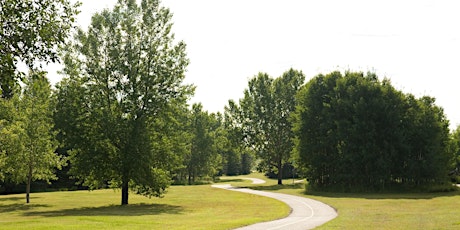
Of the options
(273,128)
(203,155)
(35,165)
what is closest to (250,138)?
(273,128)

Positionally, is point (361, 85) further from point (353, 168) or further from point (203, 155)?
point (203, 155)

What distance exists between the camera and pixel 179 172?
9994 centimetres

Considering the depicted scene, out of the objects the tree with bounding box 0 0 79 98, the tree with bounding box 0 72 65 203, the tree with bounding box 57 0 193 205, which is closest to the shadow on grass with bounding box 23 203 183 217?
the tree with bounding box 57 0 193 205

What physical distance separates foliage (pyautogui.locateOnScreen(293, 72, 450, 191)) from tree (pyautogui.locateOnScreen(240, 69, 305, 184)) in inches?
620

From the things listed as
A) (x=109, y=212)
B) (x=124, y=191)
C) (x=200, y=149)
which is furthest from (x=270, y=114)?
(x=109, y=212)

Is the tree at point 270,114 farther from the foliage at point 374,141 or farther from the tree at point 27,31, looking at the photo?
the tree at point 27,31

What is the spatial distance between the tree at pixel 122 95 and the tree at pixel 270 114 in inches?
1459

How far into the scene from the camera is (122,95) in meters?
39.3

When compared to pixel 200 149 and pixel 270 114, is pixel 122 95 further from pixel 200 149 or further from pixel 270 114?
pixel 200 149

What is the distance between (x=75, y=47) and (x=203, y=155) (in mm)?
59042

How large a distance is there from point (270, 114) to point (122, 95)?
3980 cm

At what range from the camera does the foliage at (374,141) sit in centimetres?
5472

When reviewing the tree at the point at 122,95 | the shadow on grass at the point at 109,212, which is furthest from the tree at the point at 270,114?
the shadow on grass at the point at 109,212

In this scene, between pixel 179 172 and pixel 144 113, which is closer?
pixel 144 113
